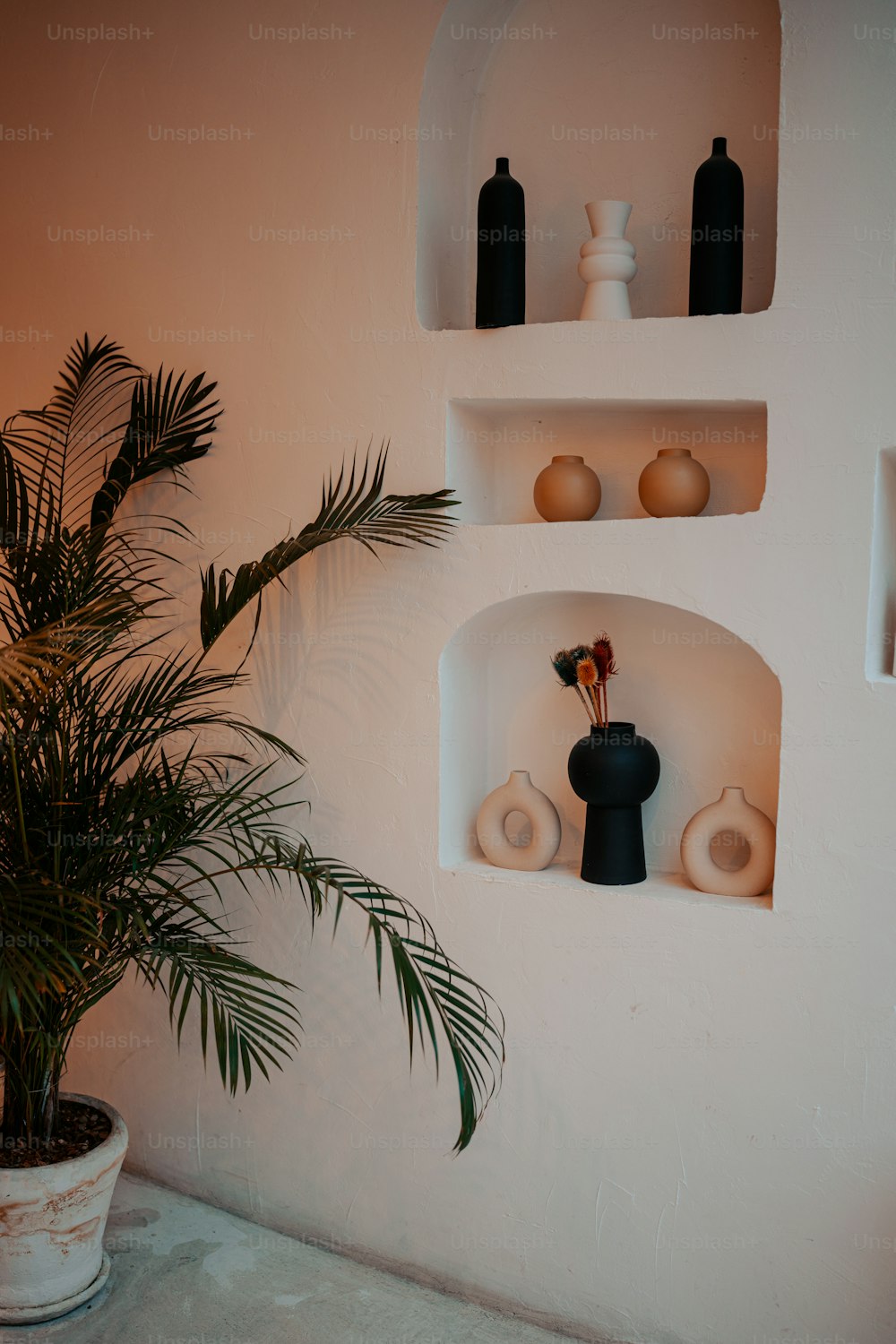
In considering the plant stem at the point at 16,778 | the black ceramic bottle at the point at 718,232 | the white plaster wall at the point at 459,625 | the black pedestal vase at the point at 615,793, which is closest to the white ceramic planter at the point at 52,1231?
the white plaster wall at the point at 459,625

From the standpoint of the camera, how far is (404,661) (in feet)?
7.88

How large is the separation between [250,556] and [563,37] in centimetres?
129

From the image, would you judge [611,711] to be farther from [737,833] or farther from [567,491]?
[567,491]

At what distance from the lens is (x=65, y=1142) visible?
7.52ft

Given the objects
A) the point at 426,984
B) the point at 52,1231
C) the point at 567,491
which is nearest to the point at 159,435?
the point at 567,491

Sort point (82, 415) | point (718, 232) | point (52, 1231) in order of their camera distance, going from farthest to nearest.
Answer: point (82, 415)
point (52, 1231)
point (718, 232)

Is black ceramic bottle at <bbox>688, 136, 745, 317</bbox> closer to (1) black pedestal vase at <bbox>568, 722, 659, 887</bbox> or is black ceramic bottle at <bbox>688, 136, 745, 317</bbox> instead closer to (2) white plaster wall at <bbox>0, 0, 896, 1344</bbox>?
(2) white plaster wall at <bbox>0, 0, 896, 1344</bbox>

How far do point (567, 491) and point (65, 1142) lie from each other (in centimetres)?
168

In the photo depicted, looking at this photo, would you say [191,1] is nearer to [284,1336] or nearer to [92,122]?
[92,122]

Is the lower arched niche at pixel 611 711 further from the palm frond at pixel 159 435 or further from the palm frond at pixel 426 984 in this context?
the palm frond at pixel 159 435

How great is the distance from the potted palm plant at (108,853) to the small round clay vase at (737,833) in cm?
50

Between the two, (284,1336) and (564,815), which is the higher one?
(564,815)

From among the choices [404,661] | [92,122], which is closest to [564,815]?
[404,661]

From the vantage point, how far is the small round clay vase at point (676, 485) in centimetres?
219
